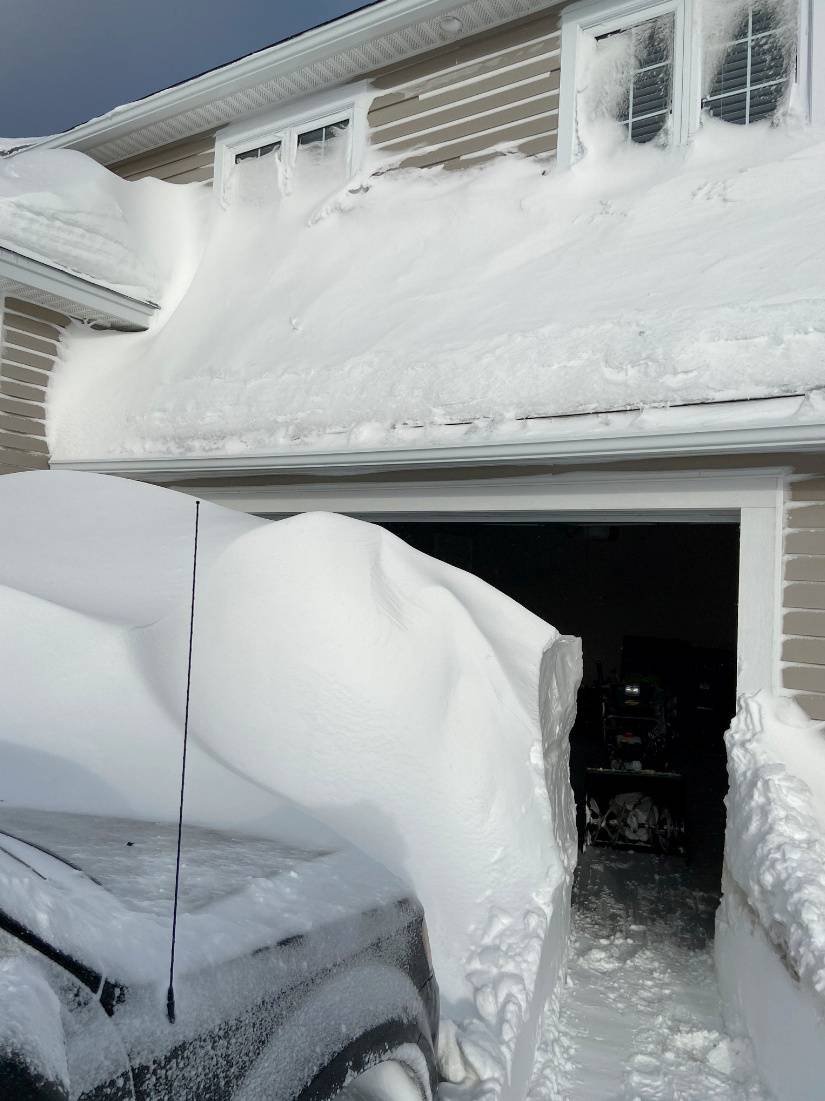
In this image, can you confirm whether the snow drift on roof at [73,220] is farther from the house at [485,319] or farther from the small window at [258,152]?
the small window at [258,152]

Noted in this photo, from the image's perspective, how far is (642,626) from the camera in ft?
49.7

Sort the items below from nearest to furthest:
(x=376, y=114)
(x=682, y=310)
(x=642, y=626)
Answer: (x=682, y=310) < (x=376, y=114) < (x=642, y=626)

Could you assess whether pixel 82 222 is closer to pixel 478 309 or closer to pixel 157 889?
pixel 478 309

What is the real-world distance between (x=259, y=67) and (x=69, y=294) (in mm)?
2934

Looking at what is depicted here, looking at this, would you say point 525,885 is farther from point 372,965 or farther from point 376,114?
point 376,114

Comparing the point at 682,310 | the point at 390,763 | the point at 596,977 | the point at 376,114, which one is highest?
the point at 376,114

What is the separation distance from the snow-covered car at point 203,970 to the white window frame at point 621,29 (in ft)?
20.4

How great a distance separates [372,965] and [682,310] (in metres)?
4.26

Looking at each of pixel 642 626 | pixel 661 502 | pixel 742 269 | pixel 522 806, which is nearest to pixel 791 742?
pixel 661 502

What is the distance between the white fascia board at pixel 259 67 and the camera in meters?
6.90

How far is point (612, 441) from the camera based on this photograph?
4664mm

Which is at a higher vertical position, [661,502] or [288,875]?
[661,502]

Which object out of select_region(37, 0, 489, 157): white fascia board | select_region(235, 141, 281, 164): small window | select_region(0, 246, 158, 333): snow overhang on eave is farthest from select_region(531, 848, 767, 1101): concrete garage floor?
select_region(235, 141, 281, 164): small window

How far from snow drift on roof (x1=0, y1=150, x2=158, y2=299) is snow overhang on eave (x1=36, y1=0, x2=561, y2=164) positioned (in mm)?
911
